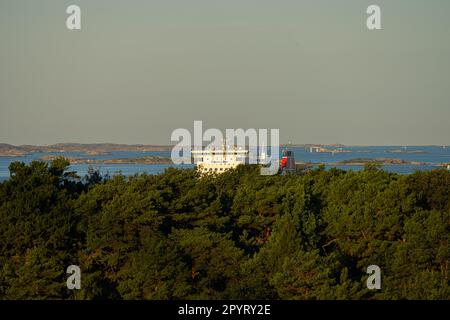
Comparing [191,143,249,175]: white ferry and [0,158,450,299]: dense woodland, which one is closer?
[0,158,450,299]: dense woodland

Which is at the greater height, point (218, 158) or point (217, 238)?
point (218, 158)

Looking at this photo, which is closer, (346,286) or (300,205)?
(346,286)

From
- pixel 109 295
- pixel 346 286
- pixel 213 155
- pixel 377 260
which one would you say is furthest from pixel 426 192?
pixel 213 155

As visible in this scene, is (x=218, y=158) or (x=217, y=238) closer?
(x=217, y=238)

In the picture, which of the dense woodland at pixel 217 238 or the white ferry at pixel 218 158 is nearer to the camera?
the dense woodland at pixel 217 238

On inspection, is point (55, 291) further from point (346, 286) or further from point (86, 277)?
point (346, 286)
